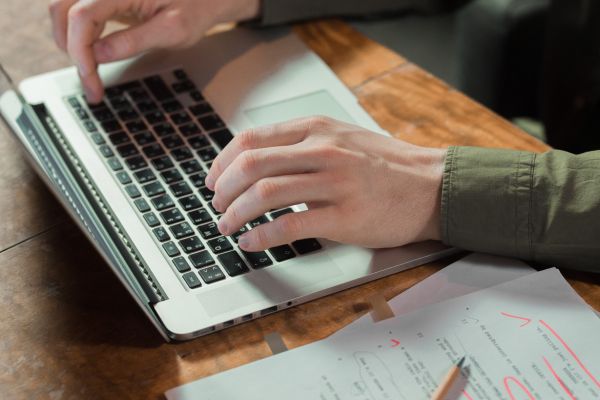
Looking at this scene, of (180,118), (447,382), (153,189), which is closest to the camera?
(447,382)

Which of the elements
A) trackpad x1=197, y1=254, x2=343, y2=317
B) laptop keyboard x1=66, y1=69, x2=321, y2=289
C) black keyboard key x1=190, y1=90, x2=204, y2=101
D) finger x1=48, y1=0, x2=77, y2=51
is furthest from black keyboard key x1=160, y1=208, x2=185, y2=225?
finger x1=48, y1=0, x2=77, y2=51

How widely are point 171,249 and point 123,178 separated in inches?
5.2

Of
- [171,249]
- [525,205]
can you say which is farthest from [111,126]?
[525,205]

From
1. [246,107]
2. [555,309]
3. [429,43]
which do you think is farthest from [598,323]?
[429,43]

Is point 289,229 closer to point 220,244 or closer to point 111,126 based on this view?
point 220,244

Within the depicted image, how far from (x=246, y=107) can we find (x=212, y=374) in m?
0.38

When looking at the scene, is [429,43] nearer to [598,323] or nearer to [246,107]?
[246,107]

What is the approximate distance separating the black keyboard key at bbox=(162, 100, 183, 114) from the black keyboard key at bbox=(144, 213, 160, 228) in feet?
0.61

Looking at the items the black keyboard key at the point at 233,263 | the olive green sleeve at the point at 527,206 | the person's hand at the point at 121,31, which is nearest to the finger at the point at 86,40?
the person's hand at the point at 121,31

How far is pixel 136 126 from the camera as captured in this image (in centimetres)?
90

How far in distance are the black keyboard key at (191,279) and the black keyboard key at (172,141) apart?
0.67 feet

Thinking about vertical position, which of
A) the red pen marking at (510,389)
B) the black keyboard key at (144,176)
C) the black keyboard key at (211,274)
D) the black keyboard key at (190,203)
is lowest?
the red pen marking at (510,389)

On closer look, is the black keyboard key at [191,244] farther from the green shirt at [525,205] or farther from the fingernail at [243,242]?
the green shirt at [525,205]

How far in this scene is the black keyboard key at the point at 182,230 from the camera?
29.2 inches
